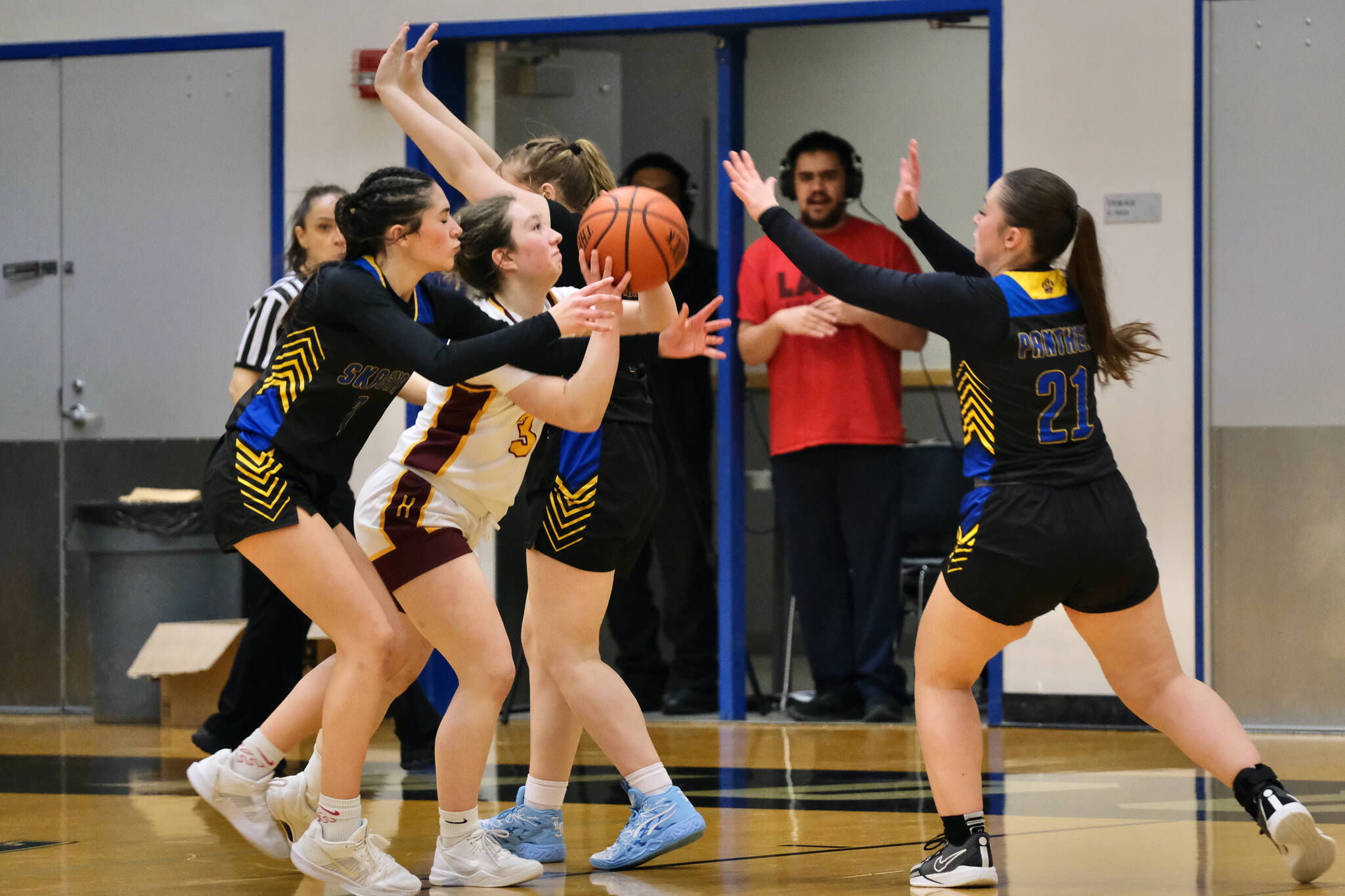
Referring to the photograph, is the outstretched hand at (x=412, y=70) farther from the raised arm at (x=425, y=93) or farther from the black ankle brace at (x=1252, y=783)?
the black ankle brace at (x=1252, y=783)

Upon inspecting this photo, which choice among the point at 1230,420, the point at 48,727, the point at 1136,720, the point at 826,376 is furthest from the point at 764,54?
the point at 48,727

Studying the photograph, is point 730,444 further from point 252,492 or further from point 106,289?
point 252,492

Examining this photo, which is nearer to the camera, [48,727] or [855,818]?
[855,818]

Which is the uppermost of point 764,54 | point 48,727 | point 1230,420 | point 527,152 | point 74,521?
point 764,54

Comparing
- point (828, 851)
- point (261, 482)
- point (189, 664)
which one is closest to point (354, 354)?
point (261, 482)

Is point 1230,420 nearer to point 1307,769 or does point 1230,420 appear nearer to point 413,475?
point 1307,769

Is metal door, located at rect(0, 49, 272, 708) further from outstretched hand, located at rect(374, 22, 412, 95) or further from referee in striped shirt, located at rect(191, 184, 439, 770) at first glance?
outstretched hand, located at rect(374, 22, 412, 95)

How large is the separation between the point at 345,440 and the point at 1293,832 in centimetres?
209

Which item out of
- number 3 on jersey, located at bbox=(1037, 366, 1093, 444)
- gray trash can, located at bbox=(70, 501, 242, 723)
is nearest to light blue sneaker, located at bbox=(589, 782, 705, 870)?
number 3 on jersey, located at bbox=(1037, 366, 1093, 444)

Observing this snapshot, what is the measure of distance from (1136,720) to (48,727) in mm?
4268

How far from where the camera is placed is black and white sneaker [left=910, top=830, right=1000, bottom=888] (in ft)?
10.1

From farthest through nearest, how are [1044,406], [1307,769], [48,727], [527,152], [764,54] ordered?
[764,54], [48,727], [1307,769], [527,152], [1044,406]

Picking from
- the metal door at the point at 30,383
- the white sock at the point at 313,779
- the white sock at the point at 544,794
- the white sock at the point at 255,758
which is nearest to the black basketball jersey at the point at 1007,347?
the white sock at the point at 544,794

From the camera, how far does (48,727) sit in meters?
6.17
